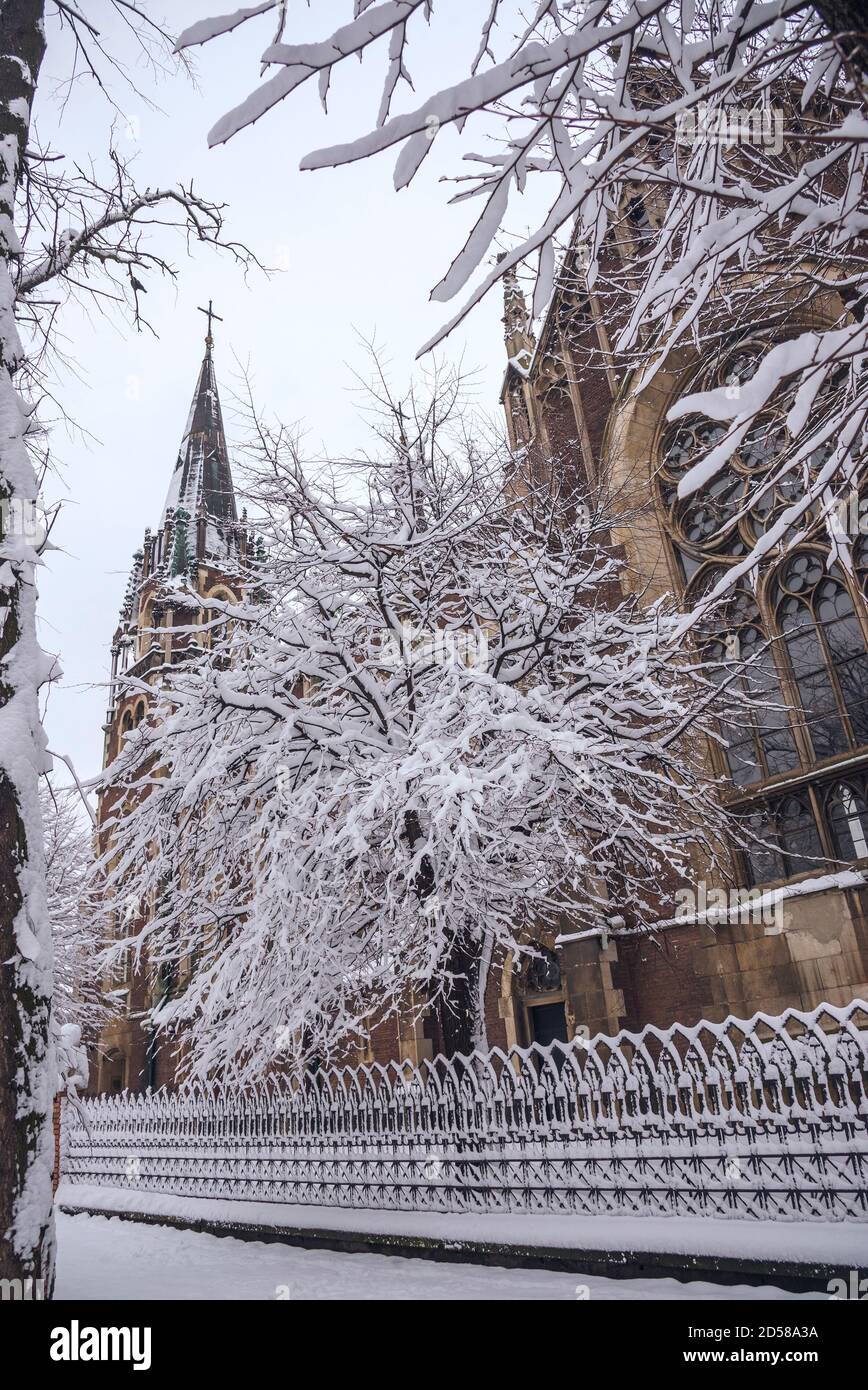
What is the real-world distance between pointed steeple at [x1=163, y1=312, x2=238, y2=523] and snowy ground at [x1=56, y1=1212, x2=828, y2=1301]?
30479 mm

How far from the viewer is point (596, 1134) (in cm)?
717

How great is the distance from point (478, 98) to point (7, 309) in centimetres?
355

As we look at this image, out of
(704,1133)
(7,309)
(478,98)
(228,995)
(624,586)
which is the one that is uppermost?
(624,586)

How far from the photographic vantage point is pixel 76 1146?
15695mm

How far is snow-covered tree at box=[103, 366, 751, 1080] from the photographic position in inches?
300

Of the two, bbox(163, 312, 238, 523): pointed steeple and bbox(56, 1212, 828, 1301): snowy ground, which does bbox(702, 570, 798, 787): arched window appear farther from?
bbox(163, 312, 238, 523): pointed steeple

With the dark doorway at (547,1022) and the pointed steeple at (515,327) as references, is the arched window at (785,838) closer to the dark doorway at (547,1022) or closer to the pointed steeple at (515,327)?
the dark doorway at (547,1022)

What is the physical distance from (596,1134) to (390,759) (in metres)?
3.55

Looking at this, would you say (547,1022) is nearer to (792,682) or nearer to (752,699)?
(752,699)

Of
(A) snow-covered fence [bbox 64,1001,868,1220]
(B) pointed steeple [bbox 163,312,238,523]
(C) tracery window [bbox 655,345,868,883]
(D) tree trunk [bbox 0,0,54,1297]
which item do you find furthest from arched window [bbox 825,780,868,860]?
(B) pointed steeple [bbox 163,312,238,523]

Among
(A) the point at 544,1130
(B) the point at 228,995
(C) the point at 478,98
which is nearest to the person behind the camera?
(C) the point at 478,98

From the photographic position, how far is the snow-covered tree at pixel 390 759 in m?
7.61
